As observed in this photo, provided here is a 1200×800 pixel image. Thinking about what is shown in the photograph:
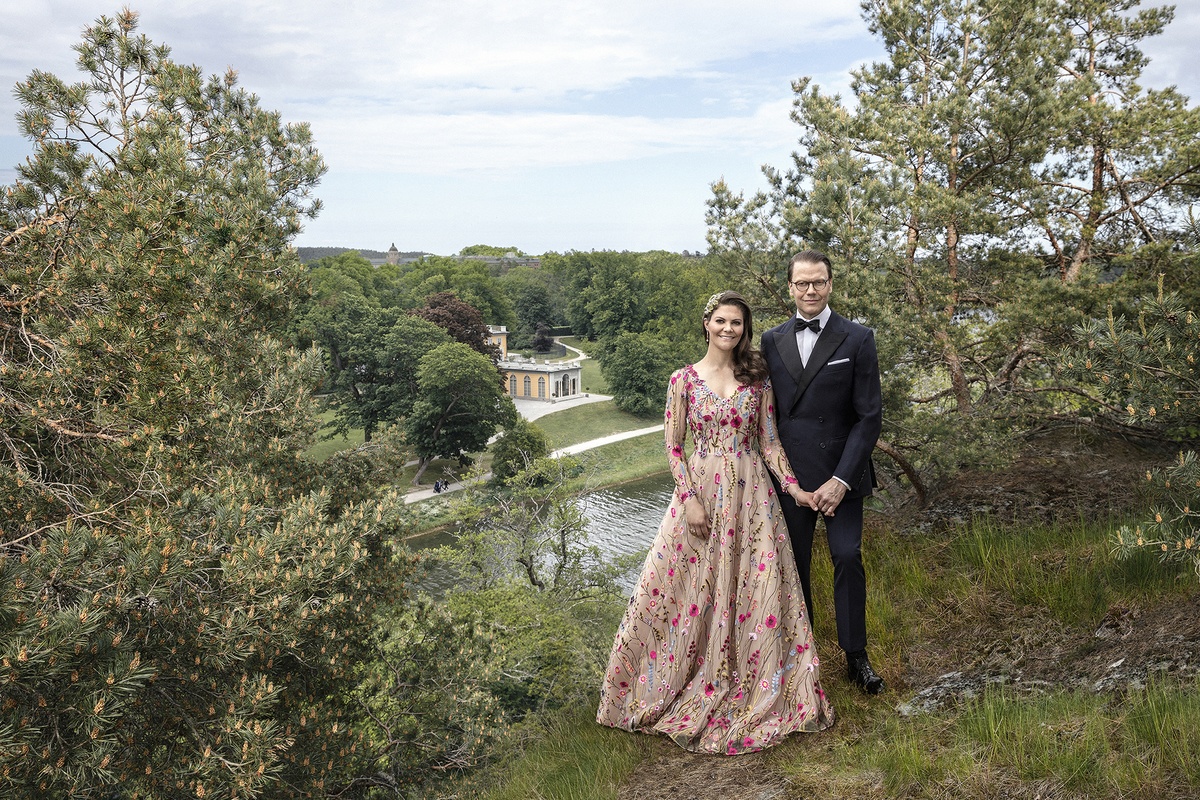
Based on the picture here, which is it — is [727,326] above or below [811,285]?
below

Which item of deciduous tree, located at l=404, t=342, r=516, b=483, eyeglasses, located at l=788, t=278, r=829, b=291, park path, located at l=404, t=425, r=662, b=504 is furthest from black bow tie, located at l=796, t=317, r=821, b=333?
deciduous tree, located at l=404, t=342, r=516, b=483

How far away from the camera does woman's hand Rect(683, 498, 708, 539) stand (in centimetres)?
321

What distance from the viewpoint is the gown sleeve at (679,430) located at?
325 centimetres

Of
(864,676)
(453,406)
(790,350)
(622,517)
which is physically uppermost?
(790,350)

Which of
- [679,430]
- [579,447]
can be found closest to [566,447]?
[579,447]

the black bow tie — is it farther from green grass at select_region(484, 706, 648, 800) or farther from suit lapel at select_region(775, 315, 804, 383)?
green grass at select_region(484, 706, 648, 800)

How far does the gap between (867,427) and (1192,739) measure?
133 centimetres

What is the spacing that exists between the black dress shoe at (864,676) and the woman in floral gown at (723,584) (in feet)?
0.85

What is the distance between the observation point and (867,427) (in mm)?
3018

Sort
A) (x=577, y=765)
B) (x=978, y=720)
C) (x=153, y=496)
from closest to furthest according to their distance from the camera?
(x=978, y=720), (x=577, y=765), (x=153, y=496)

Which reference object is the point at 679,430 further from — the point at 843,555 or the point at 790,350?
the point at 843,555

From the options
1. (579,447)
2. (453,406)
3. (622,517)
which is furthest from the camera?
(579,447)

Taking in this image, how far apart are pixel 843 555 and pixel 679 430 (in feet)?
2.65

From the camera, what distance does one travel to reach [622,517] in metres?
24.5
